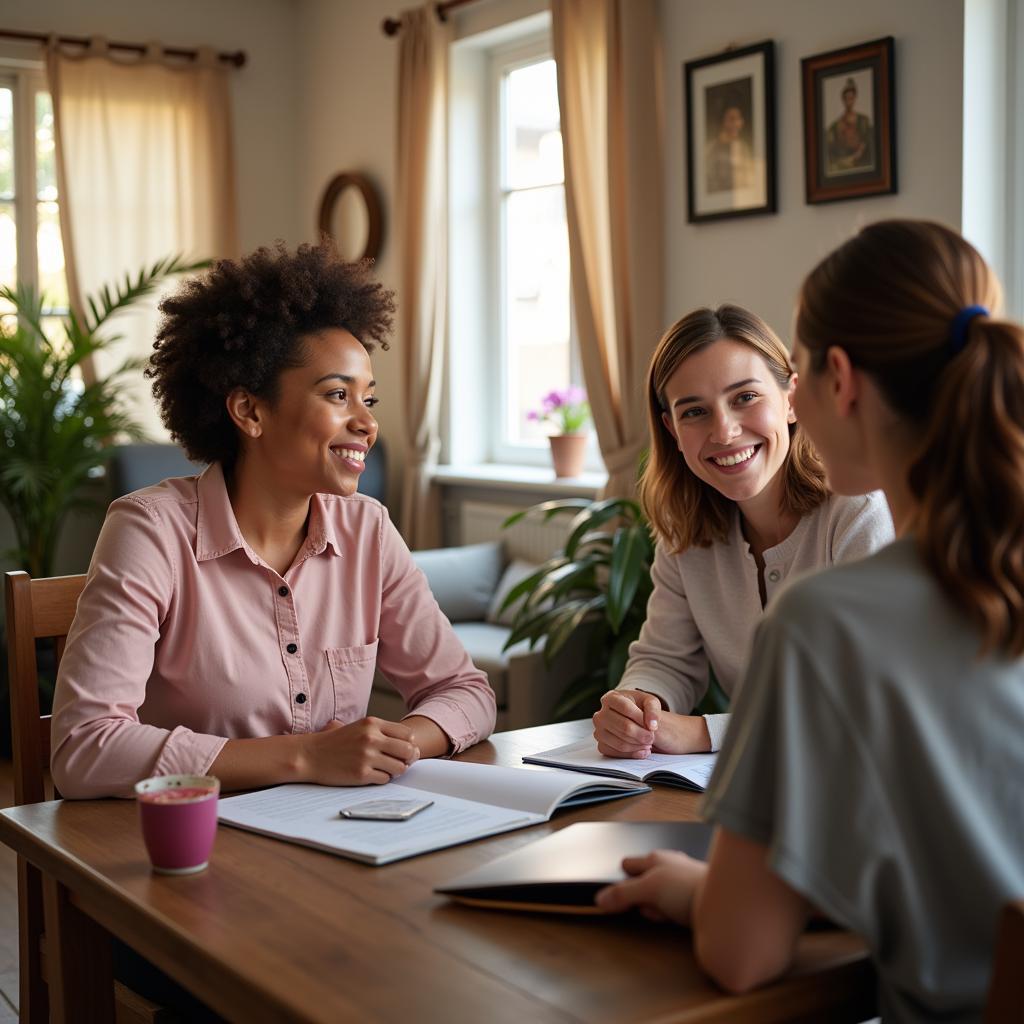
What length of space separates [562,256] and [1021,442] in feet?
14.0

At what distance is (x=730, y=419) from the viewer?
196 cm

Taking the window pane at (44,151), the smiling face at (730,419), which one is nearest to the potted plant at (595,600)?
the smiling face at (730,419)

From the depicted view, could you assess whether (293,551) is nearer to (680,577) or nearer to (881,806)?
(680,577)

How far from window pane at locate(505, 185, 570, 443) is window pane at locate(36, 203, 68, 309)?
1.99 metres

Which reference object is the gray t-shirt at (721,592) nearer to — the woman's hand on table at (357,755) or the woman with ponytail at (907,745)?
the woman's hand on table at (357,755)

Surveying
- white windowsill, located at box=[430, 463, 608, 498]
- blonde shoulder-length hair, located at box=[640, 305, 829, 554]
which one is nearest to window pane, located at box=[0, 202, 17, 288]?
white windowsill, located at box=[430, 463, 608, 498]

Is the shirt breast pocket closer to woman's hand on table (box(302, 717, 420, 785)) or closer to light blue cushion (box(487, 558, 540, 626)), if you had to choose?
woman's hand on table (box(302, 717, 420, 785))

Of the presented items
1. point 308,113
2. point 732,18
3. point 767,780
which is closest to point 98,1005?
point 767,780

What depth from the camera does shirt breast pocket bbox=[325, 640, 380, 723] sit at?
186cm

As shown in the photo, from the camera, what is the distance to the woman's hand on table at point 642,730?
66.7 inches

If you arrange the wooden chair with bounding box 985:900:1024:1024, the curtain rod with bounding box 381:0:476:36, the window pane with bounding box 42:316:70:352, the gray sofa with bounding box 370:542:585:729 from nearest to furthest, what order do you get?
the wooden chair with bounding box 985:900:1024:1024 → the gray sofa with bounding box 370:542:585:729 → the curtain rod with bounding box 381:0:476:36 → the window pane with bounding box 42:316:70:352

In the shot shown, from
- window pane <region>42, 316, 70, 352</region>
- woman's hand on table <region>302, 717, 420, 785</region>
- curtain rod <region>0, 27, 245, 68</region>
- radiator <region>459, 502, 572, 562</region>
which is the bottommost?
radiator <region>459, 502, 572, 562</region>

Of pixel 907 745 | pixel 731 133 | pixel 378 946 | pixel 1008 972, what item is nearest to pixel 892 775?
pixel 907 745

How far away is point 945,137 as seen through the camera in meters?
3.32
